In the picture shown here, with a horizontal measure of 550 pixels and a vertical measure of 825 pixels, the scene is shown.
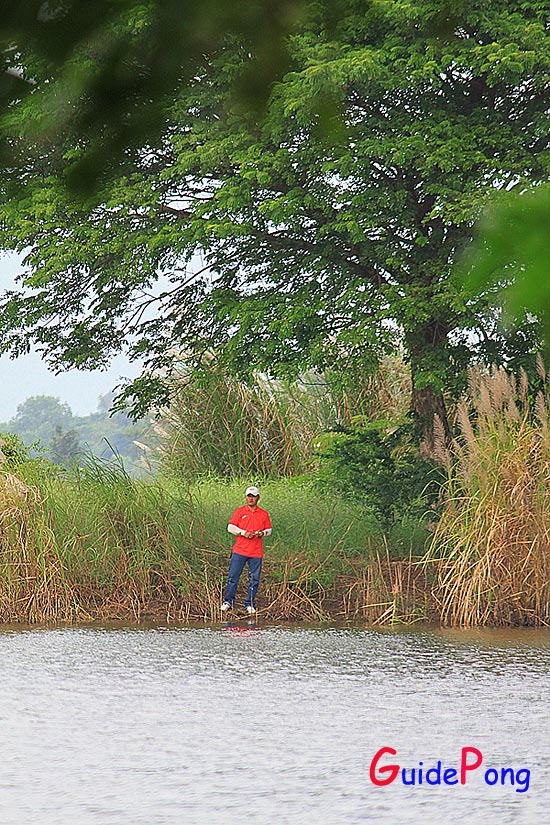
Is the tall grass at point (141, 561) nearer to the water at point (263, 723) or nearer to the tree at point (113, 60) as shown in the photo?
the water at point (263, 723)

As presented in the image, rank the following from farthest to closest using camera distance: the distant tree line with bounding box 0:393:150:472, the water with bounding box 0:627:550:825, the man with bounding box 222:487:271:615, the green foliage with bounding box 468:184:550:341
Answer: the distant tree line with bounding box 0:393:150:472, the man with bounding box 222:487:271:615, the water with bounding box 0:627:550:825, the green foliage with bounding box 468:184:550:341

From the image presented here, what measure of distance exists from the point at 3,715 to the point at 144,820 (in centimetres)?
289

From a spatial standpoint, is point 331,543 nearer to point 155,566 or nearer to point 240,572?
point 240,572

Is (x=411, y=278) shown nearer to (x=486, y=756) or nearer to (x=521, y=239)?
(x=486, y=756)

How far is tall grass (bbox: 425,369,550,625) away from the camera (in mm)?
11297

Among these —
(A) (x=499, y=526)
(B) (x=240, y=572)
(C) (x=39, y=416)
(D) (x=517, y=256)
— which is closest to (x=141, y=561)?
(B) (x=240, y=572)

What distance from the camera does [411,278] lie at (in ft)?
45.7

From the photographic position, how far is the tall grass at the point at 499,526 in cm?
1130

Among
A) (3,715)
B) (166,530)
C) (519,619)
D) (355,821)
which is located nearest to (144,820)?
(355,821)

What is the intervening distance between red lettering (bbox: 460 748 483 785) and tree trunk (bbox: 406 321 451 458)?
664 cm

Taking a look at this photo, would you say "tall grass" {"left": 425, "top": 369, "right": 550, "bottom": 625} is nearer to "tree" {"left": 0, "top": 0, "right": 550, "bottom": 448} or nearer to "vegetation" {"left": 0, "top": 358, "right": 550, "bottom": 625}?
"vegetation" {"left": 0, "top": 358, "right": 550, "bottom": 625}

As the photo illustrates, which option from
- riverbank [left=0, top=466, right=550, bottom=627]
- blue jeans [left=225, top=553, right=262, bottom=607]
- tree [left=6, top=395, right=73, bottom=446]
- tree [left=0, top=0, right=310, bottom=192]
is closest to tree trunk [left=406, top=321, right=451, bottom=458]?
riverbank [left=0, top=466, right=550, bottom=627]

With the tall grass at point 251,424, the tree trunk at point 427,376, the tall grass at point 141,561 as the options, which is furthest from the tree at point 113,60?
the tall grass at point 251,424

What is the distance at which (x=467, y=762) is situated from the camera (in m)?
6.25
